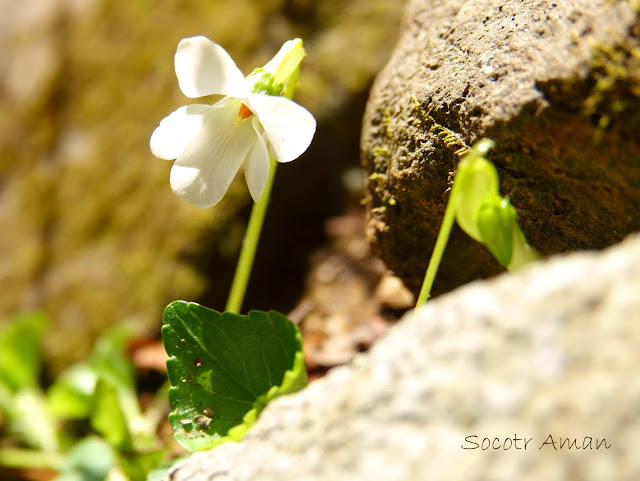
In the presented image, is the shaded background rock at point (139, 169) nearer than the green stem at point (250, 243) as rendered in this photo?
No

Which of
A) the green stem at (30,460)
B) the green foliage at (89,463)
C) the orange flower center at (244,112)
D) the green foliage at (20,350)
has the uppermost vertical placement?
the orange flower center at (244,112)

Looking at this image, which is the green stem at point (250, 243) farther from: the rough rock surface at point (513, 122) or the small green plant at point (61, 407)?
the small green plant at point (61, 407)

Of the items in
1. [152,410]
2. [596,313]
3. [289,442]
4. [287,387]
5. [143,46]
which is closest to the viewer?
[596,313]

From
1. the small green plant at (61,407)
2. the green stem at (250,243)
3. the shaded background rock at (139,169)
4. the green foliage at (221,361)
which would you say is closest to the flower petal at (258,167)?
the green foliage at (221,361)

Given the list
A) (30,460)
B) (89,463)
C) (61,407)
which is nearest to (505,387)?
(89,463)

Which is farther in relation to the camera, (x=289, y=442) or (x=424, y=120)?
(x=424, y=120)

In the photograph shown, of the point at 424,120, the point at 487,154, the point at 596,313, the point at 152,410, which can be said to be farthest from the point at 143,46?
the point at 596,313

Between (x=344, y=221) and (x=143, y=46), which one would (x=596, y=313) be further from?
(x=143, y=46)
